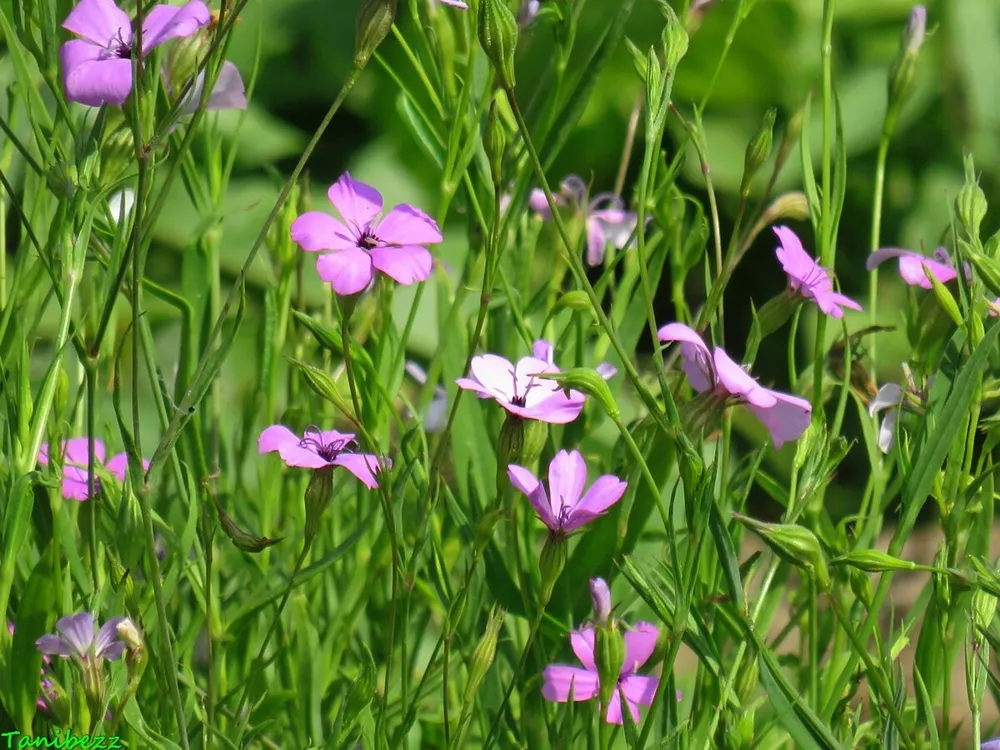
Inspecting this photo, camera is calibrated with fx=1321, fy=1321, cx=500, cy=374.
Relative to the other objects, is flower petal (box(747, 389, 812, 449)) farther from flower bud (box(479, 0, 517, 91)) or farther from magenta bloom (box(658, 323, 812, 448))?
flower bud (box(479, 0, 517, 91))

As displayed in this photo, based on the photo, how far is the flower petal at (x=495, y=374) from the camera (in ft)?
1.50

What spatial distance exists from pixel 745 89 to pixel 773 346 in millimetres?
326

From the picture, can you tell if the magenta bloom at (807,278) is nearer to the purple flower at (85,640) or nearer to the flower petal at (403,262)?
the flower petal at (403,262)

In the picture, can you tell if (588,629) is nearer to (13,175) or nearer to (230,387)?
(230,387)

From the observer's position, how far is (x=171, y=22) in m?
0.44

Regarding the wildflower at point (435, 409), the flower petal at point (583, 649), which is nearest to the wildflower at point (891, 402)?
the flower petal at point (583, 649)

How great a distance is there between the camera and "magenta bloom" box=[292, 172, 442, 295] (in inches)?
16.2

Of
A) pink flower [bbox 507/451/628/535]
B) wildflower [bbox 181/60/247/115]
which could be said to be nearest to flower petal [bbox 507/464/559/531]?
pink flower [bbox 507/451/628/535]

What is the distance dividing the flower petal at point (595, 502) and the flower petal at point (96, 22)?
0.71ft

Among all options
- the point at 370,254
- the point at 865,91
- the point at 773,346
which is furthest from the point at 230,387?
the point at 370,254

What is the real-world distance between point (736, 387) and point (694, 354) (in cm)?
3

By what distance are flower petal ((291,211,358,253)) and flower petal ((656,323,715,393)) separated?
0.35 ft

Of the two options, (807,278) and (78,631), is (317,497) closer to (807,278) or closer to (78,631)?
(78,631)

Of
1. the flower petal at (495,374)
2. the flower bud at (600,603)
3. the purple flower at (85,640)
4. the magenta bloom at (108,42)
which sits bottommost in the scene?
the purple flower at (85,640)
